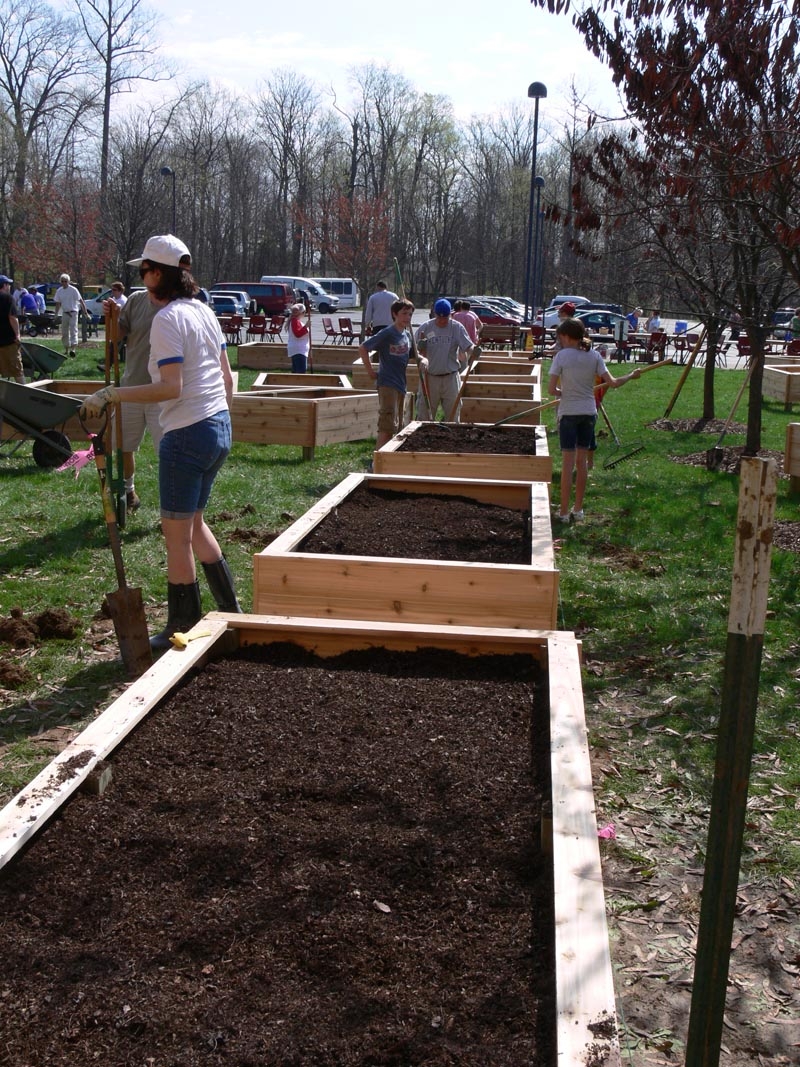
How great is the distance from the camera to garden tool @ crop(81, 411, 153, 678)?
4.85 m

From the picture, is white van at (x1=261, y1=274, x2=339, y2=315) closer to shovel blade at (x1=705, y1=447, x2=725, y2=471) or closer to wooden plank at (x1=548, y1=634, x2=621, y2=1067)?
shovel blade at (x1=705, y1=447, x2=725, y2=471)

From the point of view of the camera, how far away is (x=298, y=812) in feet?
9.47

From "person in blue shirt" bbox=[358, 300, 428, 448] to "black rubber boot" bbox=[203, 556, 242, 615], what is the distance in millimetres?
5374

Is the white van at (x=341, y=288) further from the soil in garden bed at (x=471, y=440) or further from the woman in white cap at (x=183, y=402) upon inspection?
the woman in white cap at (x=183, y=402)

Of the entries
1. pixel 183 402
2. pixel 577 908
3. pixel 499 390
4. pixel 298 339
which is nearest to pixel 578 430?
pixel 183 402

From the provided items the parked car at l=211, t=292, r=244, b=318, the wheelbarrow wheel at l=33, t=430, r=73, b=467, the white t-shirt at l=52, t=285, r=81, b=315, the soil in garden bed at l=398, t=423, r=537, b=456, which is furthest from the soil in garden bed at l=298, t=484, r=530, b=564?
the parked car at l=211, t=292, r=244, b=318

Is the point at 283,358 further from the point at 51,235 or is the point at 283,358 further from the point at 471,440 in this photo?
the point at 51,235

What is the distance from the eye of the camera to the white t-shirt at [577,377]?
8898 mm

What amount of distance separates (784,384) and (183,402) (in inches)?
658

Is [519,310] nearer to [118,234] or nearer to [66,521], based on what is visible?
[118,234]

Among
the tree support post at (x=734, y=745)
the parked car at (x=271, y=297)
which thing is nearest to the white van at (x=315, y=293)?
the parked car at (x=271, y=297)

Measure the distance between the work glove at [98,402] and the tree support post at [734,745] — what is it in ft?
11.2

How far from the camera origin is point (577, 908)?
2303mm

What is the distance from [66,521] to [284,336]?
2983 centimetres
